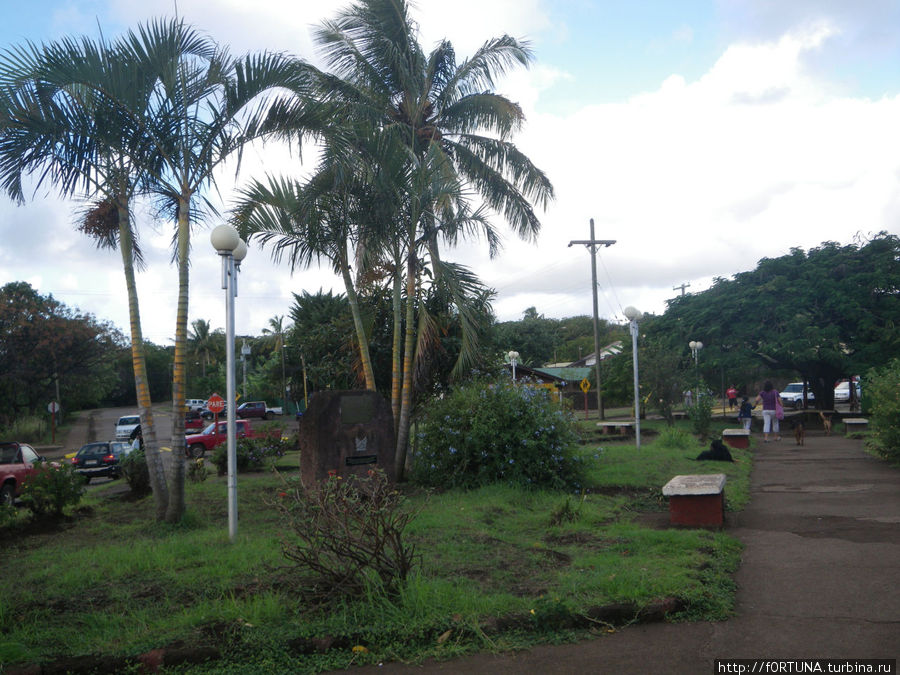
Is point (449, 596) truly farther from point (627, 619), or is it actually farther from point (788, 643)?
point (788, 643)

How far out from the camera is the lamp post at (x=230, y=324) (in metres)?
7.98

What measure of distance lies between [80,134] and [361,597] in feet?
21.1

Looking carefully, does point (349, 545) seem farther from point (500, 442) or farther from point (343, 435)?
point (500, 442)

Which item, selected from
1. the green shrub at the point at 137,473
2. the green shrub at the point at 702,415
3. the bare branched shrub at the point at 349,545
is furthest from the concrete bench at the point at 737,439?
the bare branched shrub at the point at 349,545

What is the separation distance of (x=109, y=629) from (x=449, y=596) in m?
2.31

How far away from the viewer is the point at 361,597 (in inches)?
209

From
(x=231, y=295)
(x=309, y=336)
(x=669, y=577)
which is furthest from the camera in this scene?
(x=309, y=336)

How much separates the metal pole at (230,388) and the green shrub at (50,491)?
11.5 feet

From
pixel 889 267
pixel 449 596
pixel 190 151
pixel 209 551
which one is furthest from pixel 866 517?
pixel 889 267

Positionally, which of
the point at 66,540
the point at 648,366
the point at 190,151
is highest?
the point at 190,151

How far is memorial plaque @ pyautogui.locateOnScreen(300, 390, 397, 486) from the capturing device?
9992 mm

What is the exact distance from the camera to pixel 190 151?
916 cm

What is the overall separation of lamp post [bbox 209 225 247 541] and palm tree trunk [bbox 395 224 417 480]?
3902mm

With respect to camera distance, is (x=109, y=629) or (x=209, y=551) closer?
(x=109, y=629)
